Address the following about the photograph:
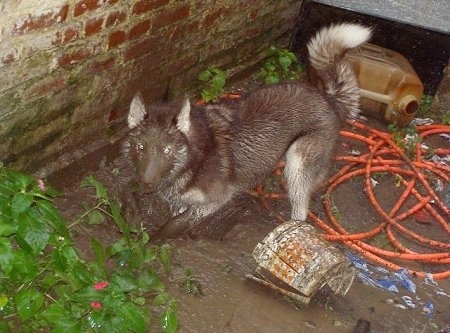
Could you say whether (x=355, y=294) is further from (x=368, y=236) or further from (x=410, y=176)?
(x=410, y=176)

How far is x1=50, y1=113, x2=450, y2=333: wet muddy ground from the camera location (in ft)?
13.7

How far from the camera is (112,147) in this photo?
16.5 ft

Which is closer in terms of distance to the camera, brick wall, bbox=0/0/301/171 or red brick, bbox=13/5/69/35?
red brick, bbox=13/5/69/35

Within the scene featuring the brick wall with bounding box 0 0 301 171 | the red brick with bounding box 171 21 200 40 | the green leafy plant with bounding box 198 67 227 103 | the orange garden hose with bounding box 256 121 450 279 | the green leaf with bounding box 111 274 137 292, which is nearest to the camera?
the green leaf with bounding box 111 274 137 292

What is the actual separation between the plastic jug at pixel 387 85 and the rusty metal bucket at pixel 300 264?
8.55 ft

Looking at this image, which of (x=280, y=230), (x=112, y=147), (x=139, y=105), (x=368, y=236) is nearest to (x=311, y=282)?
(x=280, y=230)

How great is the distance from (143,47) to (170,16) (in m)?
0.32

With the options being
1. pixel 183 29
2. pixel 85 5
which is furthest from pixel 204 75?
pixel 85 5

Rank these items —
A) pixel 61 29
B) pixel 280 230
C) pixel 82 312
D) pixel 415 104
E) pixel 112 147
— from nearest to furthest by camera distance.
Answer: pixel 82 312 < pixel 61 29 < pixel 280 230 < pixel 112 147 < pixel 415 104

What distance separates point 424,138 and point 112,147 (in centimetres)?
314

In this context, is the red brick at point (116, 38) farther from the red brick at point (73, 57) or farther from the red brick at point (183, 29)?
the red brick at point (183, 29)

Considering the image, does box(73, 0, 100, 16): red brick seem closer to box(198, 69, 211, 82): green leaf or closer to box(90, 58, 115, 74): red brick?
box(90, 58, 115, 74): red brick

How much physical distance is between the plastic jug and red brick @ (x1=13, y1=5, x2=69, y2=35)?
10.5ft

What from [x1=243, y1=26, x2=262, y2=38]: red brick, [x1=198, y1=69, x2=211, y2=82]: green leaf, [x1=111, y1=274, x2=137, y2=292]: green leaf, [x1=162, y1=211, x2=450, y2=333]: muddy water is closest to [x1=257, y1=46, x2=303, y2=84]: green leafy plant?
[x1=243, y1=26, x2=262, y2=38]: red brick
